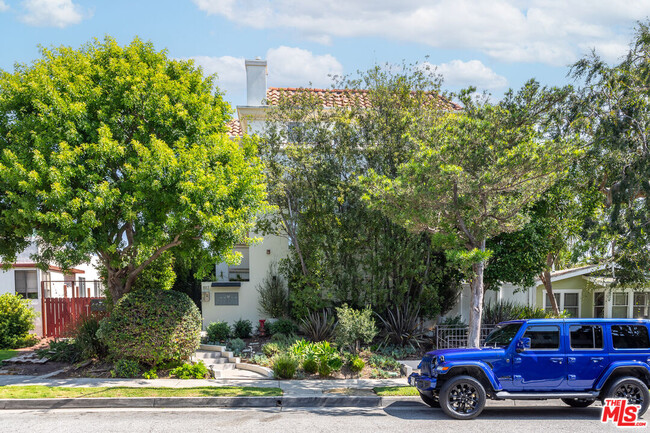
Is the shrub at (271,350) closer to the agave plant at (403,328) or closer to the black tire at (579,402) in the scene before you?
the agave plant at (403,328)

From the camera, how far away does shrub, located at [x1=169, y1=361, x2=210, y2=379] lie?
13398mm

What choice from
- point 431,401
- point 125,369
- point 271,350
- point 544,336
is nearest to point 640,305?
point 544,336

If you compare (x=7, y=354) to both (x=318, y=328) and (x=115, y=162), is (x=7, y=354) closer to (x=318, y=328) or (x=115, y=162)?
(x=115, y=162)

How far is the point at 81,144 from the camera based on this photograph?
40.3ft

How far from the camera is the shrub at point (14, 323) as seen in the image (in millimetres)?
17016

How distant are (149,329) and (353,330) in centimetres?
533

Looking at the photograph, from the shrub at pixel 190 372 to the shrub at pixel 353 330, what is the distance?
3.70 m

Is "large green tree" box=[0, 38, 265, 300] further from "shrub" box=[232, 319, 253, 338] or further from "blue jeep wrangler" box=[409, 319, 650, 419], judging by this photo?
"blue jeep wrangler" box=[409, 319, 650, 419]

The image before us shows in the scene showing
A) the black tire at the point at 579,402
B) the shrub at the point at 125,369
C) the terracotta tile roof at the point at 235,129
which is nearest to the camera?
the black tire at the point at 579,402

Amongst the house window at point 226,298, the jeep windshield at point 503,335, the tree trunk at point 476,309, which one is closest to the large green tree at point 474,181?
the tree trunk at point 476,309

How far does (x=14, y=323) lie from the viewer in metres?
17.3

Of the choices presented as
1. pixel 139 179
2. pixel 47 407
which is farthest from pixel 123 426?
pixel 139 179

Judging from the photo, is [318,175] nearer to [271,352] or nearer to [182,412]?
[271,352]

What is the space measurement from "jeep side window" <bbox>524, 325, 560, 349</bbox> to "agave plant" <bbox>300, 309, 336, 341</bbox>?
7.04 meters
